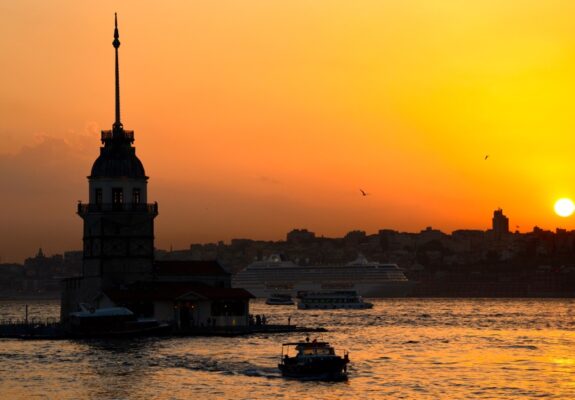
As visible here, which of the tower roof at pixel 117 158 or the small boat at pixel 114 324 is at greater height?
the tower roof at pixel 117 158

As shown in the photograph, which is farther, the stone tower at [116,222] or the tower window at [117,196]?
the tower window at [117,196]

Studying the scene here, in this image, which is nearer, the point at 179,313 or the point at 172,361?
the point at 172,361

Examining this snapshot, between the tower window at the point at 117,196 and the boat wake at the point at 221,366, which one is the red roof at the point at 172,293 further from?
the boat wake at the point at 221,366

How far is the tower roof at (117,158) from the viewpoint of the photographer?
11725 centimetres

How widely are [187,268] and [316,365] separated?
1777 inches

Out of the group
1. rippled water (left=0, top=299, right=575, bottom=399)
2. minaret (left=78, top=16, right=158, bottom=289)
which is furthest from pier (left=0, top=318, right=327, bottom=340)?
minaret (left=78, top=16, right=158, bottom=289)

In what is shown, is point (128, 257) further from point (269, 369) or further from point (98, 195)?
point (269, 369)

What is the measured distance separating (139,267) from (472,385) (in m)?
47.4

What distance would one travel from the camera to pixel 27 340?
362 feet

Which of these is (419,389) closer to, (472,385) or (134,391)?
(472,385)

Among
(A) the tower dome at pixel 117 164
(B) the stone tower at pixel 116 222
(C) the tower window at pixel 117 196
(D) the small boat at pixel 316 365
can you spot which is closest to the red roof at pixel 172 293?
(B) the stone tower at pixel 116 222

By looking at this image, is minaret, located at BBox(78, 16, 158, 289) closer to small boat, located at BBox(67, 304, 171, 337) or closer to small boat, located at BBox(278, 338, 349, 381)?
small boat, located at BBox(67, 304, 171, 337)

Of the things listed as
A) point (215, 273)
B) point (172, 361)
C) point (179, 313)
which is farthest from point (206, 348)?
point (215, 273)

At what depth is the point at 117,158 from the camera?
11738cm
